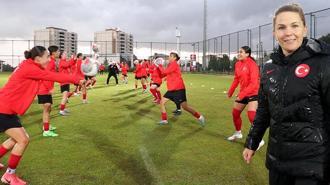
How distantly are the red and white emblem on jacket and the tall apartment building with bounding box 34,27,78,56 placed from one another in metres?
69.5

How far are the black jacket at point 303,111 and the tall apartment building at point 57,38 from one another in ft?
228

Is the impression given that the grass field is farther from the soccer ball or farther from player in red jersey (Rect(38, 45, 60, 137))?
the soccer ball

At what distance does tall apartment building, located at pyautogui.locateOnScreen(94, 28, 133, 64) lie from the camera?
72.2m

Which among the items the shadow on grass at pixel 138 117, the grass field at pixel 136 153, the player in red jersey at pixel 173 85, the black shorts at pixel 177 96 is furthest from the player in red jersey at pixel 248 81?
the shadow on grass at pixel 138 117

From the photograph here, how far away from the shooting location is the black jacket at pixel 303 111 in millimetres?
2668

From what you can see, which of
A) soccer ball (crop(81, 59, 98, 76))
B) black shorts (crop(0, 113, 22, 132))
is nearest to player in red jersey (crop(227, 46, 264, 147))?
soccer ball (crop(81, 59, 98, 76))

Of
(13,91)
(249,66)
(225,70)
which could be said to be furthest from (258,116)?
(225,70)

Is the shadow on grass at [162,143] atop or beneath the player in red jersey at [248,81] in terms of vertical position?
beneath

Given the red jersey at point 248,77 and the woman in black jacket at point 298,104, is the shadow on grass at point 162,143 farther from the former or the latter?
the woman in black jacket at point 298,104

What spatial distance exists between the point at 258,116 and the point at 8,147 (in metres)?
4.37

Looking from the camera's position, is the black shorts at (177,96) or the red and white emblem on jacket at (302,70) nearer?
the red and white emblem on jacket at (302,70)

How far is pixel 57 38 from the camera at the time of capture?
81.5 metres

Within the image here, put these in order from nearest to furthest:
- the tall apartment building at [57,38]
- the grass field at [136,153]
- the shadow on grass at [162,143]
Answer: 1. the grass field at [136,153]
2. the shadow on grass at [162,143]
3. the tall apartment building at [57,38]

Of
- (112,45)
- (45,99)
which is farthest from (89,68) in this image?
(112,45)
